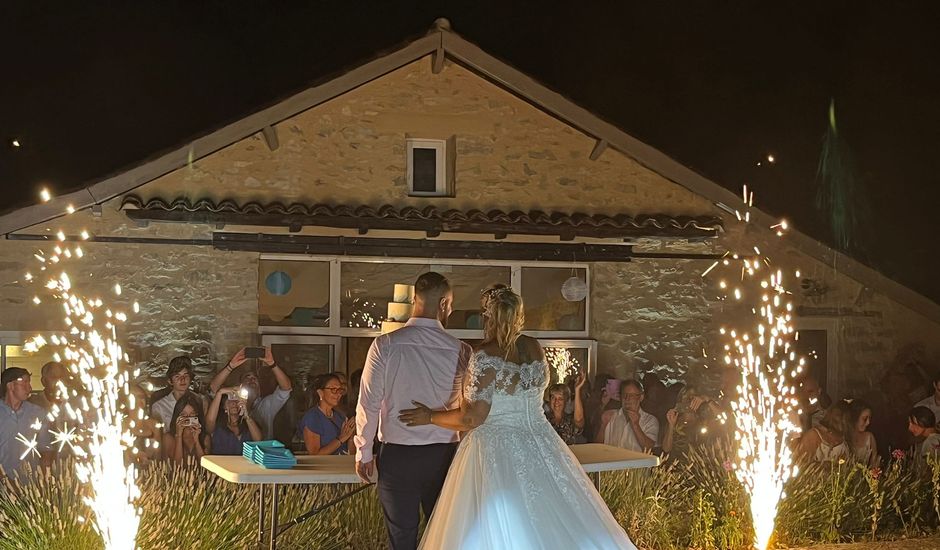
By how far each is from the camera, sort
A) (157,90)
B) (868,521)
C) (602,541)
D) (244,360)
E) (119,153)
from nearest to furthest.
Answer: (602,541) → (868,521) → (244,360) → (119,153) → (157,90)

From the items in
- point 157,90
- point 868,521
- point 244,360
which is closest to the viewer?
point 868,521

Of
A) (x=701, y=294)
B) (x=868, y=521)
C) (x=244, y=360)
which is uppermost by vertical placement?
(x=701, y=294)

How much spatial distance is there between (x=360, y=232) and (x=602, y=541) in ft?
17.3

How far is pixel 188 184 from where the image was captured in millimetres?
10914

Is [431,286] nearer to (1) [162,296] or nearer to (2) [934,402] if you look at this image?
(1) [162,296]

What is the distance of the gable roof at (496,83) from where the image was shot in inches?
417

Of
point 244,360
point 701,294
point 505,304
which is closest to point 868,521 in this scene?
point 701,294

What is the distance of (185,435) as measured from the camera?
9930 millimetres

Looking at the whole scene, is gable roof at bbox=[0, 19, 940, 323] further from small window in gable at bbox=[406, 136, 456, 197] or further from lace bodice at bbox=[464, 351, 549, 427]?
lace bodice at bbox=[464, 351, 549, 427]

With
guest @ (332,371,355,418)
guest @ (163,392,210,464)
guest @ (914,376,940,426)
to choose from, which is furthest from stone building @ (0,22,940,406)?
guest @ (163,392,210,464)

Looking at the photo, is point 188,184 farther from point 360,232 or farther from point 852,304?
point 852,304

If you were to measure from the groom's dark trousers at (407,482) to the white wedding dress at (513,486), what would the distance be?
0.10 m

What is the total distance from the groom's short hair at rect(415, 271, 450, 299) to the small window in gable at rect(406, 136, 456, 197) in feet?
16.1

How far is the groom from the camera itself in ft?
21.4
